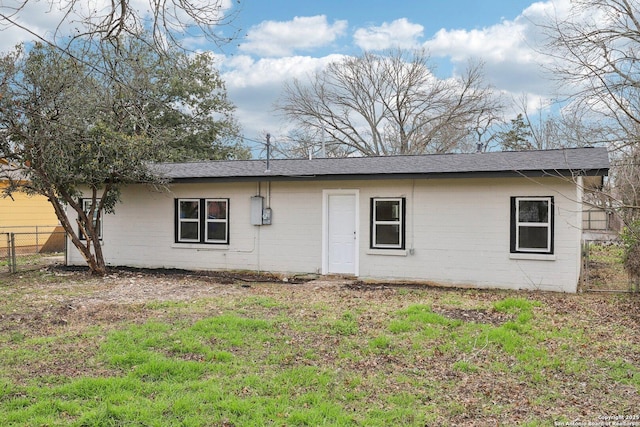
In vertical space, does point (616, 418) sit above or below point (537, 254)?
below

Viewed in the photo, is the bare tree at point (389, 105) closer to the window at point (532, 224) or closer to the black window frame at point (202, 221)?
the black window frame at point (202, 221)

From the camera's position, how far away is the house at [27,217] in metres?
18.4

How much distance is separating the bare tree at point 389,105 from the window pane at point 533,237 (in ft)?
65.9

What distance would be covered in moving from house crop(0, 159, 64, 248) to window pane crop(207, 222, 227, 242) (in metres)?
8.33

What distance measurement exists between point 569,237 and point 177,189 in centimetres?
916

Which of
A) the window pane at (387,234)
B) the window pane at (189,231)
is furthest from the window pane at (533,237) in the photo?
the window pane at (189,231)

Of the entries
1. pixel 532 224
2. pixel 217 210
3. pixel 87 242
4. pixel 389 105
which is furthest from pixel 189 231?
pixel 389 105

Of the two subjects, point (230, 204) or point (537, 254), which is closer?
point (537, 254)

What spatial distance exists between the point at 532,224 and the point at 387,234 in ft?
9.77

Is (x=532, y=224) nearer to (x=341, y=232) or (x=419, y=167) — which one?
(x=419, y=167)

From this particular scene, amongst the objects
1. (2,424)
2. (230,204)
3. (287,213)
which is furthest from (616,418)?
(230,204)

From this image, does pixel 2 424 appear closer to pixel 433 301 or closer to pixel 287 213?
pixel 433 301

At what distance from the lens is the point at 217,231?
42.4 feet

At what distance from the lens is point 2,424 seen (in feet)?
12.6
